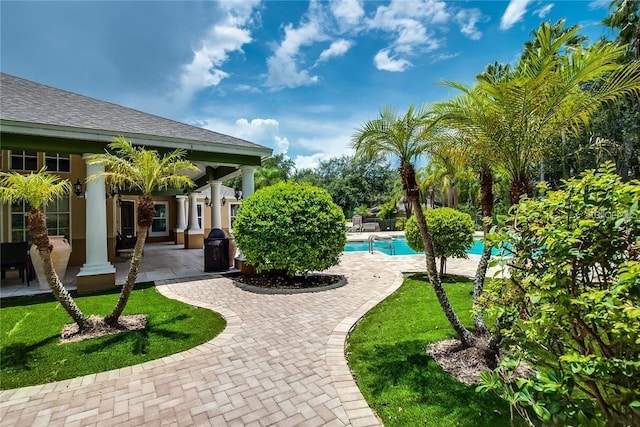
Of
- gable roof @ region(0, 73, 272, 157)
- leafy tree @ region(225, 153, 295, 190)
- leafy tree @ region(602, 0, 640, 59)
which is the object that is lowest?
gable roof @ region(0, 73, 272, 157)

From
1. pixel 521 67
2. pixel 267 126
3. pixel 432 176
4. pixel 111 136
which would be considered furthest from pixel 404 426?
pixel 267 126

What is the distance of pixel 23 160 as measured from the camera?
31.5 feet

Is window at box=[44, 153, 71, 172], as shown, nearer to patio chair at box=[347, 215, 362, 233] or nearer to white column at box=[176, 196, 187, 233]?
white column at box=[176, 196, 187, 233]

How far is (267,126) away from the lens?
3259cm

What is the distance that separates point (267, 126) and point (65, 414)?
3177 cm

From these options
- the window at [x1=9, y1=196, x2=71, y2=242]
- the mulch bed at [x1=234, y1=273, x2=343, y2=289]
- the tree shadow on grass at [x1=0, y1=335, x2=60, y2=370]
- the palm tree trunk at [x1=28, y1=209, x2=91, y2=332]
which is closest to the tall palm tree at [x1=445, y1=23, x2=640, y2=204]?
the mulch bed at [x1=234, y1=273, x2=343, y2=289]

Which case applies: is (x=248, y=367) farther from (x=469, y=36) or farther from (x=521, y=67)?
(x=469, y=36)

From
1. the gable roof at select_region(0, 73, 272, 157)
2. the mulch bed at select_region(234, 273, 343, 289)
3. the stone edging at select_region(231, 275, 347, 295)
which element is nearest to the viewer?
the gable roof at select_region(0, 73, 272, 157)

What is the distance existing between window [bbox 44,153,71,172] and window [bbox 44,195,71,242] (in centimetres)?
94

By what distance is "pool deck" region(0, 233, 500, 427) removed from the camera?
3.04 meters

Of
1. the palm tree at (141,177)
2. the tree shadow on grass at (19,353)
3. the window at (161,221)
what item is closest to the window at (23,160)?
the palm tree at (141,177)

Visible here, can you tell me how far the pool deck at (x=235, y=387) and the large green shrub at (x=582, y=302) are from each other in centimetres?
177

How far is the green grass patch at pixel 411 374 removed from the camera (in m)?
3.00

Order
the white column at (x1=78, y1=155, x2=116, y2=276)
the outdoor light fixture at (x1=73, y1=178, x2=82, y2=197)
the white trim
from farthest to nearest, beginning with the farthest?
the outdoor light fixture at (x1=73, y1=178, x2=82, y2=197)
the white column at (x1=78, y1=155, x2=116, y2=276)
the white trim
